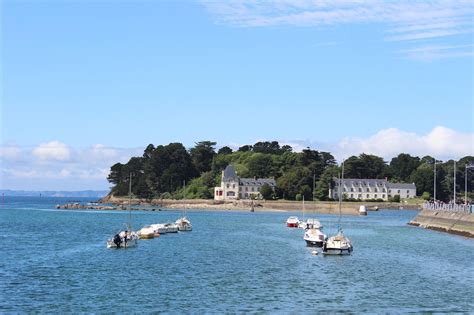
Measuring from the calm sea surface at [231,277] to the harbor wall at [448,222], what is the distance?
39.0ft

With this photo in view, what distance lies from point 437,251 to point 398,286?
30.0 m

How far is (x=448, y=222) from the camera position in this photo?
115000mm

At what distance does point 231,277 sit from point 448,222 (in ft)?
228

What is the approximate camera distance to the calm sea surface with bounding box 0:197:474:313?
42.3 meters

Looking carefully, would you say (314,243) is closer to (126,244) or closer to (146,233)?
(126,244)

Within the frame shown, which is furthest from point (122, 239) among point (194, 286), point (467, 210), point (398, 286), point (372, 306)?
point (467, 210)

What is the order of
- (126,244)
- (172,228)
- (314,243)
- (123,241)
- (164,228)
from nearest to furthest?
(123,241) → (126,244) → (314,243) → (164,228) → (172,228)

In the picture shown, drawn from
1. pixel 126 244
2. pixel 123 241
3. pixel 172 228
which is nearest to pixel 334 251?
pixel 126 244

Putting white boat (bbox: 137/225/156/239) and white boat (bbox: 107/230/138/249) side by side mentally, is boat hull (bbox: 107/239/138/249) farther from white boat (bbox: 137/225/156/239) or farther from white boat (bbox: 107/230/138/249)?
white boat (bbox: 137/225/156/239)

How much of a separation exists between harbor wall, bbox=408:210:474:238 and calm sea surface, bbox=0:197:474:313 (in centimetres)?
1189

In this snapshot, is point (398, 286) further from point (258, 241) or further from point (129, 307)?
point (258, 241)

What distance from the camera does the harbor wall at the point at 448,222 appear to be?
102562 millimetres

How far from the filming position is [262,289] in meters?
48.1

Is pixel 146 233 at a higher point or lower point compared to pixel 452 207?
lower
